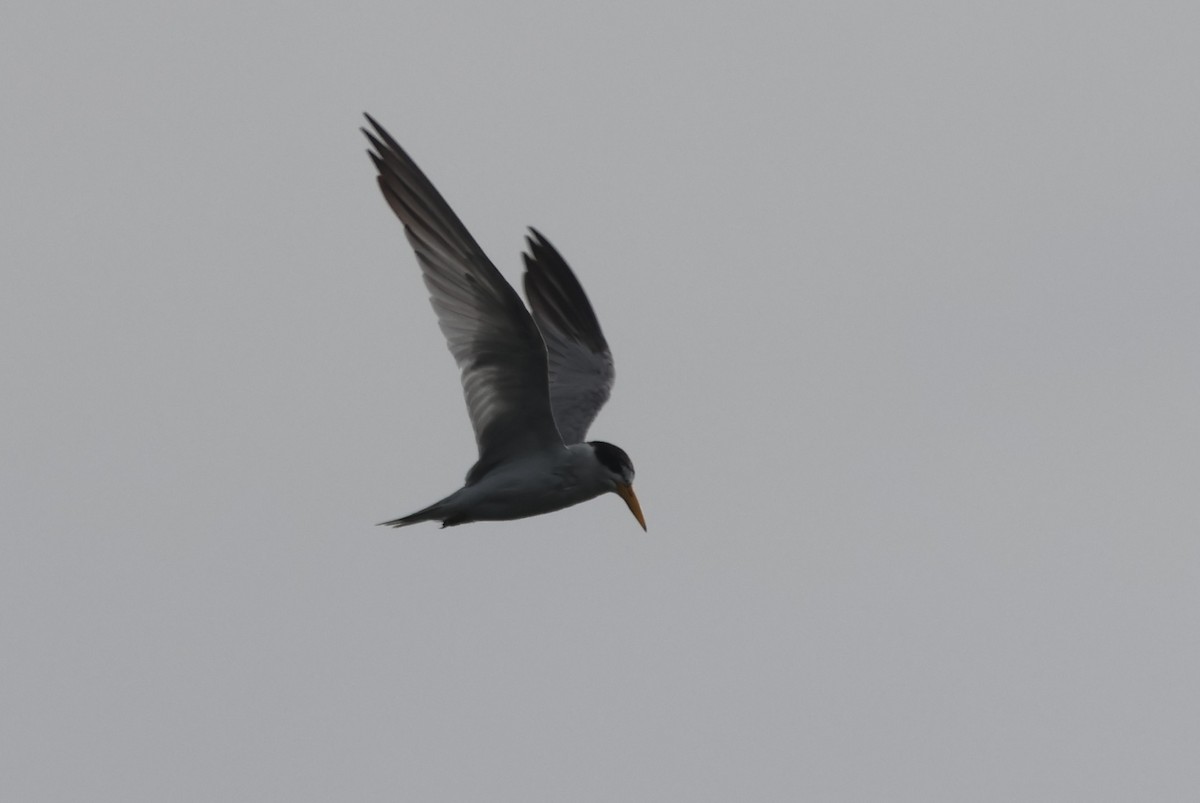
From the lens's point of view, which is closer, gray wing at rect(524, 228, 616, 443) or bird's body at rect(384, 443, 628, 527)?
bird's body at rect(384, 443, 628, 527)

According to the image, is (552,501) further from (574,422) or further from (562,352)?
(562,352)

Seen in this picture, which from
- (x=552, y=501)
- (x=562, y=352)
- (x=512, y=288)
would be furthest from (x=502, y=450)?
(x=562, y=352)

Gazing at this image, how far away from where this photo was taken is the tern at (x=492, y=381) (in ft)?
46.8

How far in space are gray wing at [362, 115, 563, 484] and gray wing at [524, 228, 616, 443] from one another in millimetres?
2135

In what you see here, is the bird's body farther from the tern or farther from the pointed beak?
the pointed beak

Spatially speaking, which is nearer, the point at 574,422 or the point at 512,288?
the point at 512,288

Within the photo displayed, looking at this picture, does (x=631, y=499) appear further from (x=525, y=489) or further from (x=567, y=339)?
(x=567, y=339)

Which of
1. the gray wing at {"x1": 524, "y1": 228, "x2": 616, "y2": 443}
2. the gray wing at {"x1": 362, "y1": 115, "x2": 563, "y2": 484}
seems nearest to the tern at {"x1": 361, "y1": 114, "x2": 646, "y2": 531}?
the gray wing at {"x1": 362, "y1": 115, "x2": 563, "y2": 484}

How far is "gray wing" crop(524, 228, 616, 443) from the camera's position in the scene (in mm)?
17453

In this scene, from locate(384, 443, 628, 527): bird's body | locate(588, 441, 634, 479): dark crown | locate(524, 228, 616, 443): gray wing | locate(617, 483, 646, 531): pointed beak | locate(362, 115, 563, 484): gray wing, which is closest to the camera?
locate(362, 115, 563, 484): gray wing

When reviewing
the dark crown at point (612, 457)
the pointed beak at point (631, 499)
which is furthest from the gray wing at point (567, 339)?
the dark crown at point (612, 457)

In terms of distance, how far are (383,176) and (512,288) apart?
129cm

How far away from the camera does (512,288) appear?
14031 millimetres

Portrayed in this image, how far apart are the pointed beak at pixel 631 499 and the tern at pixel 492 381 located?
0.01m
